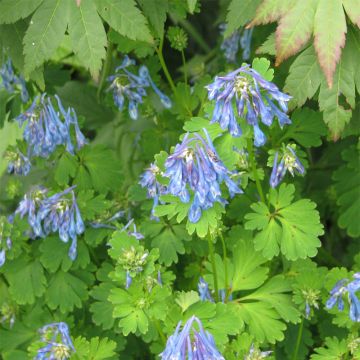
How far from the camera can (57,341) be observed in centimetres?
225

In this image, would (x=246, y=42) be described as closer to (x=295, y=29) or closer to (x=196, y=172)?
(x=295, y=29)

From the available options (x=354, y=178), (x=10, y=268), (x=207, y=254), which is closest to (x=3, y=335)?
(x=10, y=268)

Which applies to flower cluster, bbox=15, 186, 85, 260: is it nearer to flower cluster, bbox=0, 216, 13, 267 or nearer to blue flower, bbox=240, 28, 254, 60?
flower cluster, bbox=0, 216, 13, 267

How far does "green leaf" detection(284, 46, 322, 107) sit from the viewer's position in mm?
2150

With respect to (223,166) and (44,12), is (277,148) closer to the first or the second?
(223,166)

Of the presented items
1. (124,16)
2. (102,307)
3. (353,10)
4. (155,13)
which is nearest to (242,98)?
(353,10)

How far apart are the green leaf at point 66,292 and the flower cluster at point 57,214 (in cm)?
10

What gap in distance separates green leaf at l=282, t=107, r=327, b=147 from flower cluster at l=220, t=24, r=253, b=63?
0.66 metres

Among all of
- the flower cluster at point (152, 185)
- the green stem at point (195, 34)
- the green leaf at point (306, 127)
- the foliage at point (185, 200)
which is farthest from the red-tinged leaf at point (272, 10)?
the green stem at point (195, 34)

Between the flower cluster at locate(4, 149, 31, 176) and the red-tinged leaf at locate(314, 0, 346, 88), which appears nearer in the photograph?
the red-tinged leaf at locate(314, 0, 346, 88)

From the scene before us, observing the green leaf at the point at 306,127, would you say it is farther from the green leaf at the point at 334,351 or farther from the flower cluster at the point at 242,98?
the green leaf at the point at 334,351

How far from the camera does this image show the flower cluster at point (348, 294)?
2.08m

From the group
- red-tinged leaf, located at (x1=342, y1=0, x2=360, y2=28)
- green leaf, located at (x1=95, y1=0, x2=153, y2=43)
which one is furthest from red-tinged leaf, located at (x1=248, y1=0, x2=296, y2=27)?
green leaf, located at (x1=95, y1=0, x2=153, y2=43)

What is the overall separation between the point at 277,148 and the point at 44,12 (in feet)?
3.14
